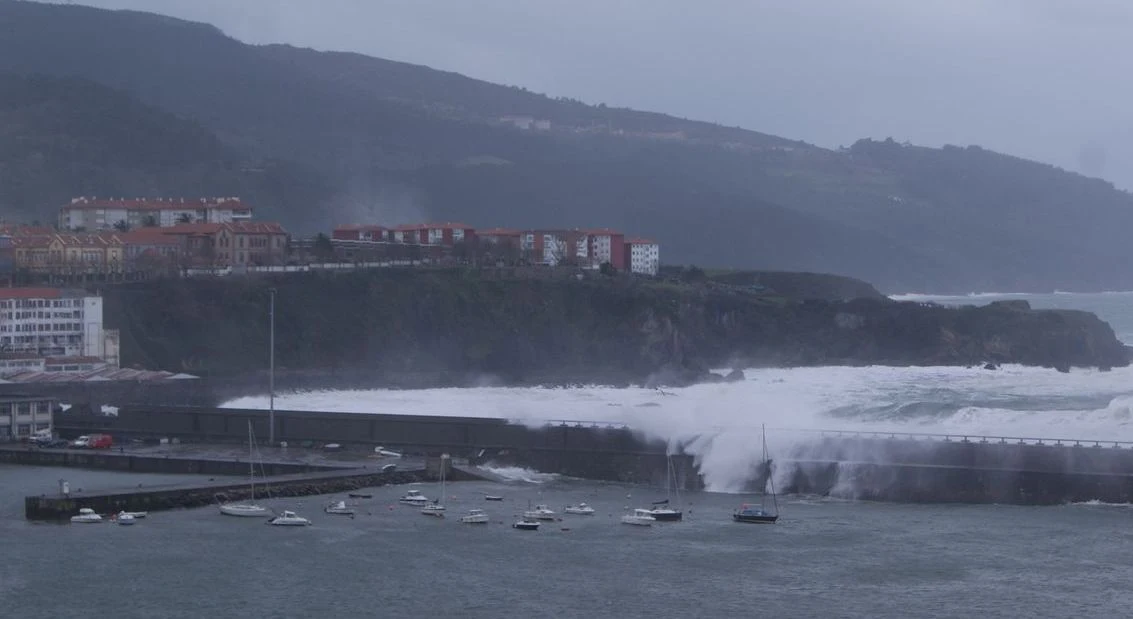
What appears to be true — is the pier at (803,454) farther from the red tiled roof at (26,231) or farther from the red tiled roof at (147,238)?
the red tiled roof at (26,231)

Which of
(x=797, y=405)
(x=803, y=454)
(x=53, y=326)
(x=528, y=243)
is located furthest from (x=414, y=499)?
(x=528, y=243)

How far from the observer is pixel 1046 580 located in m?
22.6

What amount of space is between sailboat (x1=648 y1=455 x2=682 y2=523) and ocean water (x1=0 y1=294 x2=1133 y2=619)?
251 mm

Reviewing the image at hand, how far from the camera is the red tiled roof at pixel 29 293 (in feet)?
161

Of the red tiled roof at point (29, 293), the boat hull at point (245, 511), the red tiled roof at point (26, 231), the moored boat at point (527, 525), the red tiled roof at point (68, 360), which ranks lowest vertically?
the moored boat at point (527, 525)

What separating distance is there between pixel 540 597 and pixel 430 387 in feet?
99.1

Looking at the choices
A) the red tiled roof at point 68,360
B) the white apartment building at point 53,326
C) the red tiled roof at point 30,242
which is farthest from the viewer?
the red tiled roof at point 30,242

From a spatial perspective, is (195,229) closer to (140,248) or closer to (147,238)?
(147,238)

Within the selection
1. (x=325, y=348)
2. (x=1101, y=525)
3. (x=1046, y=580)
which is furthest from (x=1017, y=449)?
(x=325, y=348)

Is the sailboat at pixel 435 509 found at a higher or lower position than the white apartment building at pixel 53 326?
lower

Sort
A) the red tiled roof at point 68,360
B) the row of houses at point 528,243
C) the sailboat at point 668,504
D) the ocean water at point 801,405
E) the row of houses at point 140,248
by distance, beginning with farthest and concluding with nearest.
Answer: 1. the row of houses at point 528,243
2. the row of houses at point 140,248
3. the red tiled roof at point 68,360
4. the ocean water at point 801,405
5. the sailboat at point 668,504

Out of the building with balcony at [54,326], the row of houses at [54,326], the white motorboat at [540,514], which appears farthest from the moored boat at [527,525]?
the building with balcony at [54,326]

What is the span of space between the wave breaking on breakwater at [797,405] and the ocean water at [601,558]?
16 centimetres

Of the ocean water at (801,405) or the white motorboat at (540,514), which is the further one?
the ocean water at (801,405)
